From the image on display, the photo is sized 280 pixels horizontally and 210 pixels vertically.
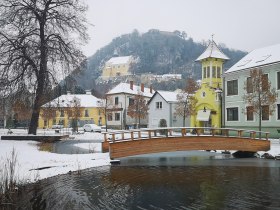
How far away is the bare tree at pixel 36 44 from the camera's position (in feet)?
88.3

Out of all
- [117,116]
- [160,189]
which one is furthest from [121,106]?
[160,189]

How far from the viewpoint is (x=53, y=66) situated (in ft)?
94.3

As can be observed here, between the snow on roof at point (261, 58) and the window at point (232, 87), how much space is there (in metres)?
1.55

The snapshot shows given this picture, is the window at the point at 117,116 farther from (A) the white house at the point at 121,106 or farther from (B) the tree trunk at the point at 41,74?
(B) the tree trunk at the point at 41,74

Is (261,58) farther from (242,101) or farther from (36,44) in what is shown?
(36,44)

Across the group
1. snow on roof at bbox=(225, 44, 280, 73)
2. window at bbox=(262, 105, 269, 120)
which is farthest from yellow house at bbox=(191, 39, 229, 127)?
window at bbox=(262, 105, 269, 120)

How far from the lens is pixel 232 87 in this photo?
38.8 metres

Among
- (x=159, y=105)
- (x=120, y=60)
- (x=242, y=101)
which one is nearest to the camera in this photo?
(x=242, y=101)

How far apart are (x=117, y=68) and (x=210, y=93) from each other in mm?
104369

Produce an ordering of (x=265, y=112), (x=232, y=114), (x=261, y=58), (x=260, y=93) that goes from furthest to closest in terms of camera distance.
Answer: (x=232, y=114), (x=261, y=58), (x=265, y=112), (x=260, y=93)

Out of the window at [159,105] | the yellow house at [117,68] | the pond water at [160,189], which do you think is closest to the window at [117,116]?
the window at [159,105]

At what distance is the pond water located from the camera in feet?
34.2

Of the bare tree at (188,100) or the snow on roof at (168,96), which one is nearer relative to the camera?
the bare tree at (188,100)

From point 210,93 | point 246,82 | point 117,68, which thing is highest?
point 117,68
